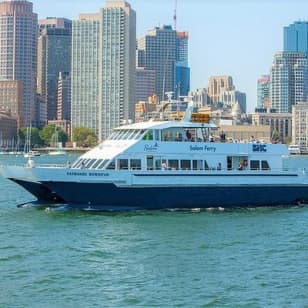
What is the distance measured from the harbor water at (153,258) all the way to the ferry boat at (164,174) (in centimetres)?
85

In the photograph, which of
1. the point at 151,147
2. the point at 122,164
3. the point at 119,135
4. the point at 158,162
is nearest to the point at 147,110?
the point at 119,135

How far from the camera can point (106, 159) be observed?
126 feet

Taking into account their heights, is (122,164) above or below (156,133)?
below

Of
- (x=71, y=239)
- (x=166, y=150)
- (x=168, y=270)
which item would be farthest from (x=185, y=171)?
(x=168, y=270)

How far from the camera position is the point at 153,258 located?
27188 millimetres

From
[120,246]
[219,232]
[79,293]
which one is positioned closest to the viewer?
[79,293]

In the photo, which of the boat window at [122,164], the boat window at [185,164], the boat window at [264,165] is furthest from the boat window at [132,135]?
the boat window at [264,165]

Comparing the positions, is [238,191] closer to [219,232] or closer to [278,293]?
[219,232]

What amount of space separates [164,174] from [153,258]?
11.4 meters

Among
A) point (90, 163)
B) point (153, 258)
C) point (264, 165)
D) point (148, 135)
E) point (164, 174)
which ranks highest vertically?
point (148, 135)

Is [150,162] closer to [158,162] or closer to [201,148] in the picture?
[158,162]

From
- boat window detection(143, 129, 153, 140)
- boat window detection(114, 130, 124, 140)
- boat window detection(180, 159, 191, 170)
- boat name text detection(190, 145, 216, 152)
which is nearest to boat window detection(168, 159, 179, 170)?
boat window detection(180, 159, 191, 170)

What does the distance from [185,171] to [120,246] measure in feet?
32.9

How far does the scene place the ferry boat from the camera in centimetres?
3781
